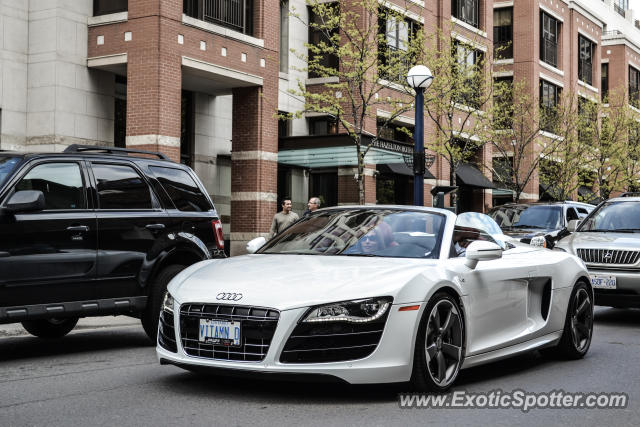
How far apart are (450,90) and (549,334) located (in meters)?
18.5

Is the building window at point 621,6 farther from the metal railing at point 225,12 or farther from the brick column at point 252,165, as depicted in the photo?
the brick column at point 252,165

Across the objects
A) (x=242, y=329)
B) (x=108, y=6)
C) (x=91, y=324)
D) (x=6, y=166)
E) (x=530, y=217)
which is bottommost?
(x=91, y=324)

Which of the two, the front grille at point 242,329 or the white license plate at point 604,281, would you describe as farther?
the white license plate at point 604,281

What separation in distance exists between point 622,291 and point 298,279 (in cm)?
679

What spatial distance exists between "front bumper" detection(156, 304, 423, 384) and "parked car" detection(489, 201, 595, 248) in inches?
487

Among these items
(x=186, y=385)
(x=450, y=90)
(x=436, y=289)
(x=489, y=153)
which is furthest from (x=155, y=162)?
(x=489, y=153)

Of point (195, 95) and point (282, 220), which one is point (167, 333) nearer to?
point (282, 220)

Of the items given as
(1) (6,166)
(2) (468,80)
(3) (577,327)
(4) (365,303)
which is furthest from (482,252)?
(2) (468,80)

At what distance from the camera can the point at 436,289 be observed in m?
5.96

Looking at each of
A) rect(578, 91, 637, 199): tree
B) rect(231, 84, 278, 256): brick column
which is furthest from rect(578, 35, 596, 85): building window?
rect(231, 84, 278, 256): brick column

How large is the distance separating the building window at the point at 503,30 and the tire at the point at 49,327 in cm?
3376

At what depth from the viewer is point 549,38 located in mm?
42250

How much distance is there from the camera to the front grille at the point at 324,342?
215 inches

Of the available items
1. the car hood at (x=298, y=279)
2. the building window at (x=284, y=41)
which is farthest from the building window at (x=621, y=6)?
the car hood at (x=298, y=279)
